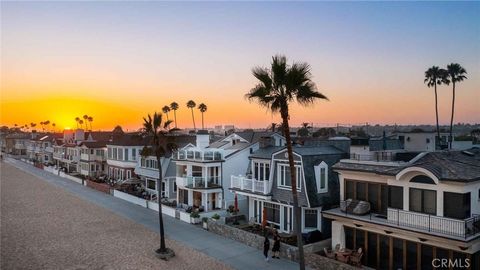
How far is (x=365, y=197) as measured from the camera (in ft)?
68.3

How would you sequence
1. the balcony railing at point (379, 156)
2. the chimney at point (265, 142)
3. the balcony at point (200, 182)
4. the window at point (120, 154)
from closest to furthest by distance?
1. the balcony railing at point (379, 156)
2. the chimney at point (265, 142)
3. the balcony at point (200, 182)
4. the window at point (120, 154)

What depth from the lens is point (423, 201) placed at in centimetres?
1783

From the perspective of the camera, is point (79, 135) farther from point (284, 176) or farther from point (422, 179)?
point (422, 179)

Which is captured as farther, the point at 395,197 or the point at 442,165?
the point at 395,197

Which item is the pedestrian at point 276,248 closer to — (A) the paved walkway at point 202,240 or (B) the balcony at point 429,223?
(A) the paved walkway at point 202,240

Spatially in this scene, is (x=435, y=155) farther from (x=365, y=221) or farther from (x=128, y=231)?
(x=128, y=231)

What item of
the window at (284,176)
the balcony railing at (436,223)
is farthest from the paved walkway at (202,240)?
the balcony railing at (436,223)

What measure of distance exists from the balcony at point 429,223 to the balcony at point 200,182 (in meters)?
16.2

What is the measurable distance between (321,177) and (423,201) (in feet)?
23.2

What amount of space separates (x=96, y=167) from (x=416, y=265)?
181ft

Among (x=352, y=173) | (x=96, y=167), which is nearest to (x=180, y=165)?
(x=352, y=173)

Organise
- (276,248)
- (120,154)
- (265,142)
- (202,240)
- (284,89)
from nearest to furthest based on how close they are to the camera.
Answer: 1. (284,89)
2. (276,248)
3. (202,240)
4. (265,142)
5. (120,154)

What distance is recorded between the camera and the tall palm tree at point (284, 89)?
604 inches

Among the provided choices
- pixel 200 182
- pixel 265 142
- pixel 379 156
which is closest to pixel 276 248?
pixel 379 156
